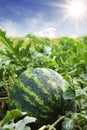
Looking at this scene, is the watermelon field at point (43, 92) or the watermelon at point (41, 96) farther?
the watermelon at point (41, 96)

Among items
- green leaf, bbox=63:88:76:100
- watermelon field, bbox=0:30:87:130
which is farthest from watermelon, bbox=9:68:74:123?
green leaf, bbox=63:88:76:100

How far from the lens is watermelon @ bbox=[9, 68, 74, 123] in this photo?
180 centimetres

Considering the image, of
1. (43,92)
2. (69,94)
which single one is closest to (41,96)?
(43,92)

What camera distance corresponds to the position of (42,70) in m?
1.94

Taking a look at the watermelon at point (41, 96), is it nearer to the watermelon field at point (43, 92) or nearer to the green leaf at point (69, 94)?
the watermelon field at point (43, 92)

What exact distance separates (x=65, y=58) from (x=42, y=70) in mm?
525

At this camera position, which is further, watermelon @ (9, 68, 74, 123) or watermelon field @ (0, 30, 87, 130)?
watermelon @ (9, 68, 74, 123)

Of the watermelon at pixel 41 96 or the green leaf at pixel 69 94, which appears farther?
the watermelon at pixel 41 96

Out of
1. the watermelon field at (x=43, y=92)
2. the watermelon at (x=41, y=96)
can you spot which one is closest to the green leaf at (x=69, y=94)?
the watermelon field at (x=43, y=92)

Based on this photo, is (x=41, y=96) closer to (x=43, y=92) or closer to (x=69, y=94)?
(x=43, y=92)

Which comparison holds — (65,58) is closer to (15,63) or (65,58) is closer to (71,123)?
(15,63)

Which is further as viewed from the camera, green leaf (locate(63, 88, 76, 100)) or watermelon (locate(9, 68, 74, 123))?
watermelon (locate(9, 68, 74, 123))

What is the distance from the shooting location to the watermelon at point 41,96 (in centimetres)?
180

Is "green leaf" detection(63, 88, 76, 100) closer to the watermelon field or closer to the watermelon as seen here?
the watermelon field
